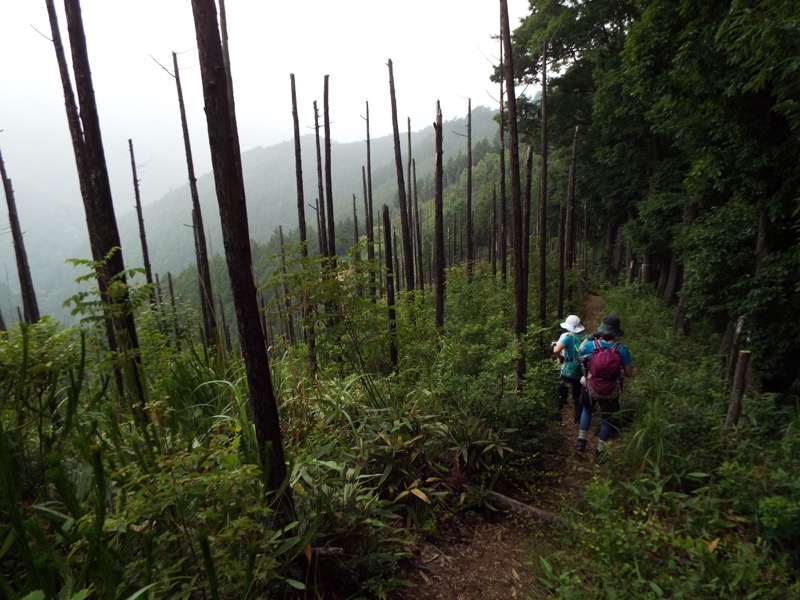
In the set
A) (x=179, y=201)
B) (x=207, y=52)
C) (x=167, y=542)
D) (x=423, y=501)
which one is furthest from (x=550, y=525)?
(x=179, y=201)

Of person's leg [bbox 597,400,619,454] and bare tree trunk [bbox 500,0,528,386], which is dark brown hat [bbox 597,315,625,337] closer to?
person's leg [bbox 597,400,619,454]

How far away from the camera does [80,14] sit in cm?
369

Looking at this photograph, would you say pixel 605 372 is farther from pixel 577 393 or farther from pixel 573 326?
pixel 577 393

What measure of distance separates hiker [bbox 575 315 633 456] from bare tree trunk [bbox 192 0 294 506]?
144 inches

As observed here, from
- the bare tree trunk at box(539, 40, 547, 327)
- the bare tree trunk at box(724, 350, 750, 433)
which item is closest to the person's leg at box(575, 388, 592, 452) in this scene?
the bare tree trunk at box(724, 350, 750, 433)

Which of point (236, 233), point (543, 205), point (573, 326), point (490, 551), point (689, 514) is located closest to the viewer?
point (236, 233)

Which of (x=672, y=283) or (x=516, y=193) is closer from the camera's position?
(x=516, y=193)

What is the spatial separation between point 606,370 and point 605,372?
3 centimetres

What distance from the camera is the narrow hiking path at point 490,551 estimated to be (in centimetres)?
303

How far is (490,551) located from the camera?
3.45 m

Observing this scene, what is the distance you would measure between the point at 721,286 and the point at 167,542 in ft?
30.3

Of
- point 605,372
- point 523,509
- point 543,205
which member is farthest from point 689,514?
point 543,205

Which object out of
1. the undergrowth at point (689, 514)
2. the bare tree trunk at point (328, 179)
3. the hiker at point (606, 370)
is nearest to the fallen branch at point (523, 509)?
the undergrowth at point (689, 514)

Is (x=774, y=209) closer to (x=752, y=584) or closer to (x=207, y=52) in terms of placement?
(x=752, y=584)
